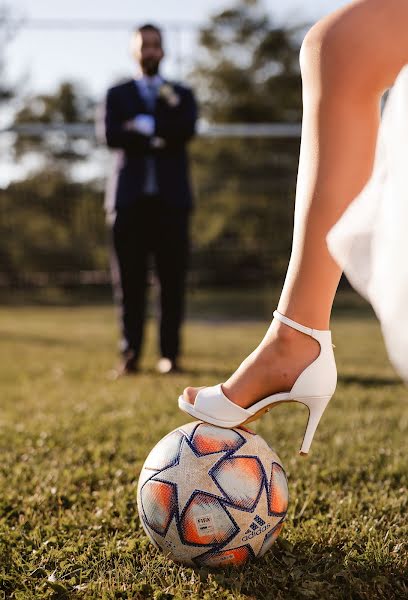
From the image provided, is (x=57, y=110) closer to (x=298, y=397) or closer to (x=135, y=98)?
(x=135, y=98)

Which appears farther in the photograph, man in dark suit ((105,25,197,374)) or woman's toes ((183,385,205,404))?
man in dark suit ((105,25,197,374))

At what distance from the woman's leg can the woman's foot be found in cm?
1

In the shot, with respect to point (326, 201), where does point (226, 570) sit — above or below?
below

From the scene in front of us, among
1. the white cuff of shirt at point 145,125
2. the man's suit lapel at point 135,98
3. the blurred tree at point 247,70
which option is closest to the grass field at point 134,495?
the white cuff of shirt at point 145,125

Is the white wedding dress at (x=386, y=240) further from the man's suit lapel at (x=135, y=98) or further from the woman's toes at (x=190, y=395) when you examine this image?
the man's suit lapel at (x=135, y=98)

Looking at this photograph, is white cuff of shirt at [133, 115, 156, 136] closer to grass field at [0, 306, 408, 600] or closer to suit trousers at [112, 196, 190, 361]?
suit trousers at [112, 196, 190, 361]

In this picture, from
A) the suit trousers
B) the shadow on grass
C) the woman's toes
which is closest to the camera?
the woman's toes

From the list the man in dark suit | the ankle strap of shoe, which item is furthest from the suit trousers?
the ankle strap of shoe

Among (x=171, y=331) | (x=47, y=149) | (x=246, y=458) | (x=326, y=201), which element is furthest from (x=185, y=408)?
(x=47, y=149)

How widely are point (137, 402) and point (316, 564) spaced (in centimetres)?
250

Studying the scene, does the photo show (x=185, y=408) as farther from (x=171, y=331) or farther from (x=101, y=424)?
(x=171, y=331)

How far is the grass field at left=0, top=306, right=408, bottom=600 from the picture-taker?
1.90 m

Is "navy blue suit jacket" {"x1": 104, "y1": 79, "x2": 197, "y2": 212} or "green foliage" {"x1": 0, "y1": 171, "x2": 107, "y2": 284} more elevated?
"navy blue suit jacket" {"x1": 104, "y1": 79, "x2": 197, "y2": 212}

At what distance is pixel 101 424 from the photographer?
3.77 metres
